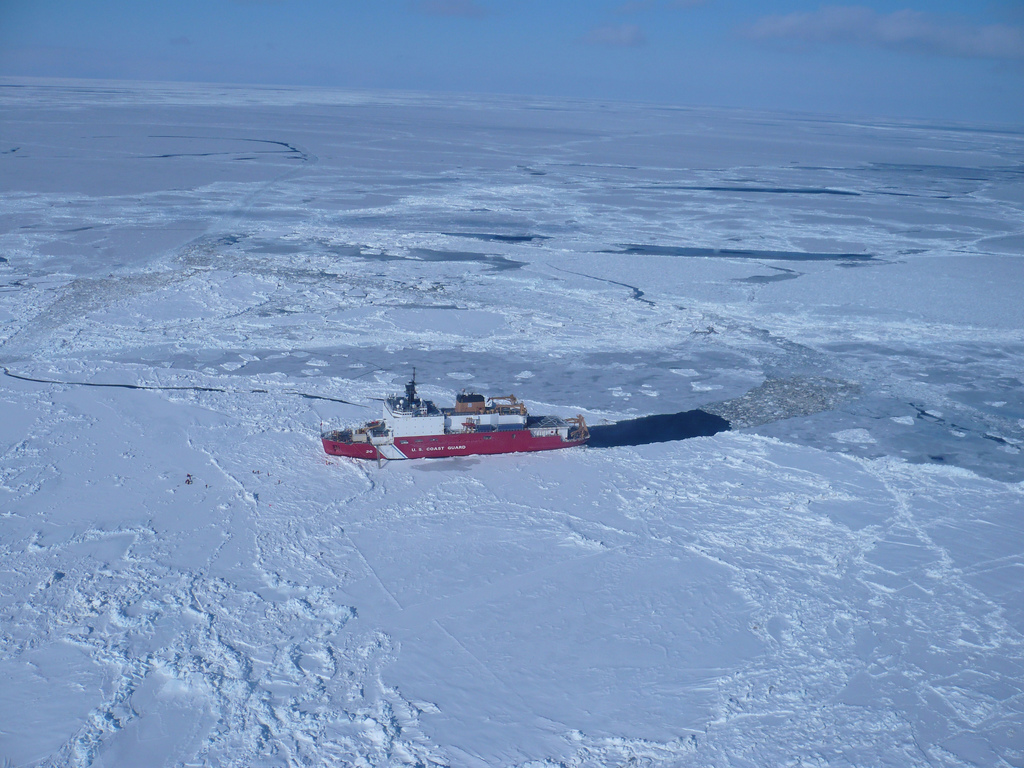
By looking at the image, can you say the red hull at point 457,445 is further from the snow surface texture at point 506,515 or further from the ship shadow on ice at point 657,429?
the ship shadow on ice at point 657,429

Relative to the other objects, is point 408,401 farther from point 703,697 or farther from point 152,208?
point 152,208

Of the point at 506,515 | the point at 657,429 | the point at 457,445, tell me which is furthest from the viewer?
the point at 657,429

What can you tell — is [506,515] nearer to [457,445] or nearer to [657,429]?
[457,445]

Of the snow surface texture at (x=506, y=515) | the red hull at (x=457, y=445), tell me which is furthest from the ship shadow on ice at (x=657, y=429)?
the red hull at (x=457, y=445)

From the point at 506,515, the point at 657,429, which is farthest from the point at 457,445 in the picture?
the point at 657,429

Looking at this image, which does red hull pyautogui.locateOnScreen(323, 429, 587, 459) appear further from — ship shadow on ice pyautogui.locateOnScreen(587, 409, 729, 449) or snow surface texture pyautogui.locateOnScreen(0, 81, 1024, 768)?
ship shadow on ice pyautogui.locateOnScreen(587, 409, 729, 449)
